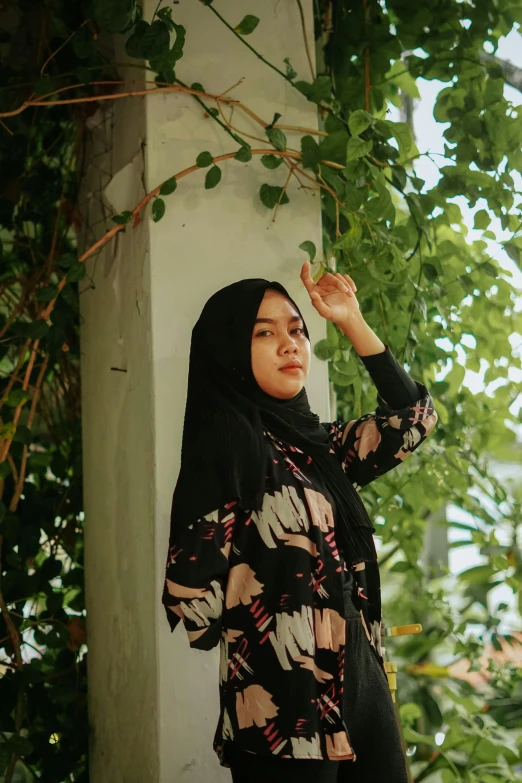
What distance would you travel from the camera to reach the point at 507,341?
2.12 m

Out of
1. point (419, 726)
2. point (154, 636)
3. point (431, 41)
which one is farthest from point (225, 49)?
point (419, 726)

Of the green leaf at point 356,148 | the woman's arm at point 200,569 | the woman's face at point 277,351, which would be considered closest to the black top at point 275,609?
the woman's arm at point 200,569

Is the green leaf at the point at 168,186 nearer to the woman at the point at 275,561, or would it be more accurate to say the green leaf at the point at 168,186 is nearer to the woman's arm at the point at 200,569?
the woman at the point at 275,561

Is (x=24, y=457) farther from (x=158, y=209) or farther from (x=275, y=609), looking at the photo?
(x=275, y=609)

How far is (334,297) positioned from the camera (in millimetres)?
1490

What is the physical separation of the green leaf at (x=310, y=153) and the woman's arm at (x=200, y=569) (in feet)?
2.54

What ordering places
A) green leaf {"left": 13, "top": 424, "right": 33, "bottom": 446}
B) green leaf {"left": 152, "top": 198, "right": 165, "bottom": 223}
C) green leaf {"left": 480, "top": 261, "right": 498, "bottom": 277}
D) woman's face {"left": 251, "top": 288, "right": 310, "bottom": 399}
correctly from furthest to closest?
green leaf {"left": 480, "top": 261, "right": 498, "bottom": 277} < green leaf {"left": 13, "top": 424, "right": 33, "bottom": 446} < green leaf {"left": 152, "top": 198, "right": 165, "bottom": 223} < woman's face {"left": 251, "top": 288, "right": 310, "bottom": 399}

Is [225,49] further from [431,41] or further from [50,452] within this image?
[50,452]

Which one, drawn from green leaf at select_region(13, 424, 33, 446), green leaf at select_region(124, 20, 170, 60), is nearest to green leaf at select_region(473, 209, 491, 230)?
green leaf at select_region(124, 20, 170, 60)

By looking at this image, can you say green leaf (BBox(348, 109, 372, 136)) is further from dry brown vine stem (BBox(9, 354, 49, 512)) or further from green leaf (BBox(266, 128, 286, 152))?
dry brown vine stem (BBox(9, 354, 49, 512))

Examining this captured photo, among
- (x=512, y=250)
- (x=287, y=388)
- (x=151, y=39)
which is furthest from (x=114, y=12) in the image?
(x=512, y=250)

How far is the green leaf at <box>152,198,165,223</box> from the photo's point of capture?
1.60 metres

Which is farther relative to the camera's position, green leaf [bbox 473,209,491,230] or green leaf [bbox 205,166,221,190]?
green leaf [bbox 473,209,491,230]

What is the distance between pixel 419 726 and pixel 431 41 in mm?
1858
